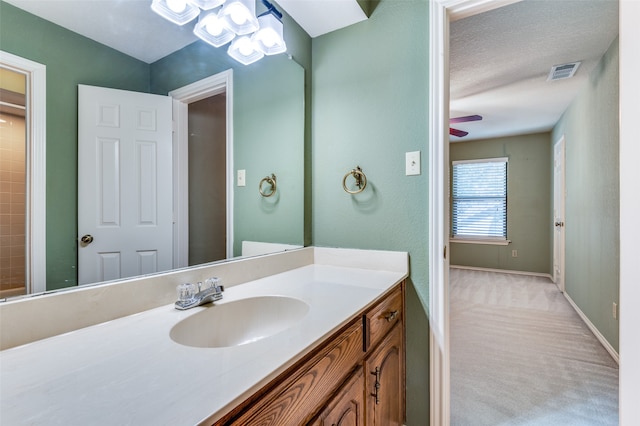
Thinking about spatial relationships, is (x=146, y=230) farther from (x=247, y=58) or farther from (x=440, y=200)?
(x=440, y=200)

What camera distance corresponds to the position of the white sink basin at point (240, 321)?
2.77ft

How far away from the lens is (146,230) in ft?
3.02

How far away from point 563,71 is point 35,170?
11.6 ft

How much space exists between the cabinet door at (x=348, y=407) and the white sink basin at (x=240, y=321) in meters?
0.23

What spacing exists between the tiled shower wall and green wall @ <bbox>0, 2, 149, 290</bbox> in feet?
0.17

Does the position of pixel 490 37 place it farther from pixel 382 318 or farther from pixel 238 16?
pixel 382 318

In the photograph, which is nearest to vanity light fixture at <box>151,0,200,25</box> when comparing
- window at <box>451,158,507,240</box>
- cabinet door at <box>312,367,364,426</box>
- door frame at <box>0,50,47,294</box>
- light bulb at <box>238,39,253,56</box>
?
light bulb at <box>238,39,253,56</box>

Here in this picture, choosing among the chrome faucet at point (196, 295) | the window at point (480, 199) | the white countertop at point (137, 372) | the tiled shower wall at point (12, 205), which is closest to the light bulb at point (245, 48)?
the tiled shower wall at point (12, 205)

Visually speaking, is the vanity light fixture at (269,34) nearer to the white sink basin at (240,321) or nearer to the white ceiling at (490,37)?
the white ceiling at (490,37)

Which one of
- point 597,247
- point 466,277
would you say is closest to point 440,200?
point 597,247

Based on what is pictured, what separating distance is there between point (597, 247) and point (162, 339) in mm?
3250

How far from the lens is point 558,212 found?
3.87m

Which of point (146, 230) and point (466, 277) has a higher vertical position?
point (146, 230)

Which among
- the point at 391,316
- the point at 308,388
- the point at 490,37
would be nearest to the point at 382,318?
the point at 391,316
